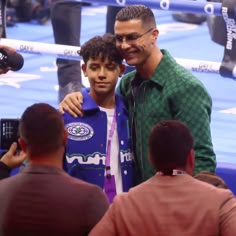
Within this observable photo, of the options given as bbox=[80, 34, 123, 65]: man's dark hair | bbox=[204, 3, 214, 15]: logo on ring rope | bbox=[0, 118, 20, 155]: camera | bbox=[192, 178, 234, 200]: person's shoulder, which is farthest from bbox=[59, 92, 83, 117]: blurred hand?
bbox=[204, 3, 214, 15]: logo on ring rope

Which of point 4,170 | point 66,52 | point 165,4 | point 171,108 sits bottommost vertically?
point 66,52

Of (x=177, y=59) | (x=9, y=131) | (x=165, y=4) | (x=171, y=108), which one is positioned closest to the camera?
(x=171, y=108)

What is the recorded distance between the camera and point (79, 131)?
3221 millimetres

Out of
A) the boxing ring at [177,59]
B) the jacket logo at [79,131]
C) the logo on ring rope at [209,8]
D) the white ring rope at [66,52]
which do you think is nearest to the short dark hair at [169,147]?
the jacket logo at [79,131]

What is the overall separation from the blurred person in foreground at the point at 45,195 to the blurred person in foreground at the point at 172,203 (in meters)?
0.06

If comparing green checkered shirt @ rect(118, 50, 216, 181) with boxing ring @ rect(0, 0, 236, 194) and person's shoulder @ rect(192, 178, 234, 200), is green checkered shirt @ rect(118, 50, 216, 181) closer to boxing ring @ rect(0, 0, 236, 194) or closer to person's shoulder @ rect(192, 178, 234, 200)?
person's shoulder @ rect(192, 178, 234, 200)

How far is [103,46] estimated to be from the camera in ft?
10.6

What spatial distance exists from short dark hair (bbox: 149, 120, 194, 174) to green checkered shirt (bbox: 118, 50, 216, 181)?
1.92 feet

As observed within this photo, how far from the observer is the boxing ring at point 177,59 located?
5230 millimetres

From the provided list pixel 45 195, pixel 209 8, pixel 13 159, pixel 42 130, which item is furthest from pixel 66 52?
pixel 45 195

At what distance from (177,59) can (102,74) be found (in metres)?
2.08

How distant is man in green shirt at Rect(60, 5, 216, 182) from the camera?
316 cm

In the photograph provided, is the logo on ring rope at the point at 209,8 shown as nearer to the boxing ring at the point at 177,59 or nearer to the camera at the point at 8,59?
the boxing ring at the point at 177,59

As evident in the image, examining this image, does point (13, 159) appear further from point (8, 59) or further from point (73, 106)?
point (8, 59)
